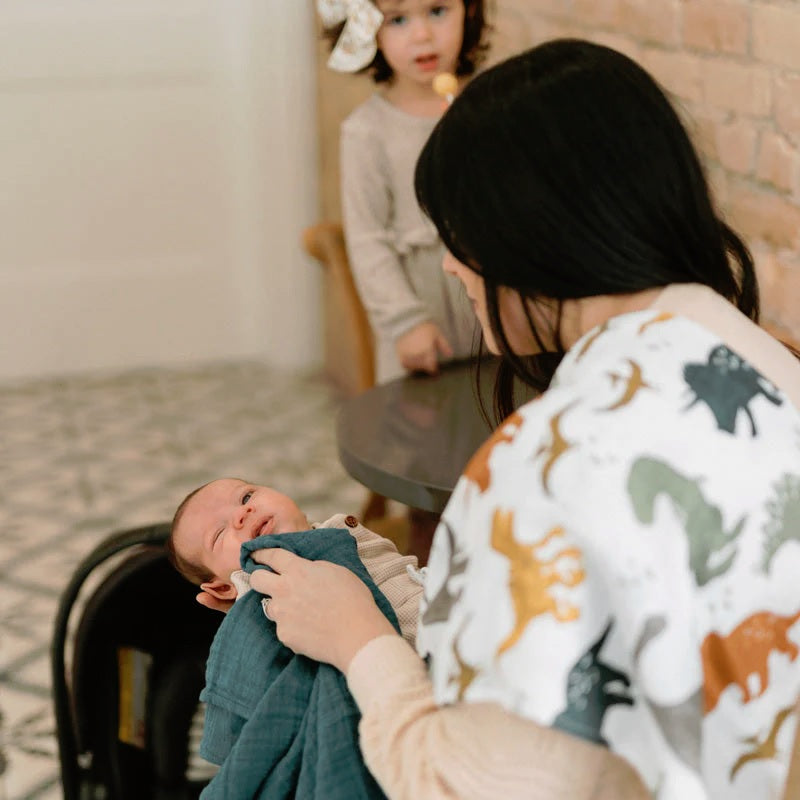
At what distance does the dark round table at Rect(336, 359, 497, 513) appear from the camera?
1.65 meters

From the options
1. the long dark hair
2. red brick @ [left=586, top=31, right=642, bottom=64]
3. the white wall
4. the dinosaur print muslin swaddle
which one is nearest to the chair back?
red brick @ [left=586, top=31, right=642, bottom=64]

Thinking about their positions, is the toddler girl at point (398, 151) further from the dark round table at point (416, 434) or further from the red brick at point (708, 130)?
the red brick at point (708, 130)

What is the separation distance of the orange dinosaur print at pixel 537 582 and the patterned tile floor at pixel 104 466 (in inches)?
66.8

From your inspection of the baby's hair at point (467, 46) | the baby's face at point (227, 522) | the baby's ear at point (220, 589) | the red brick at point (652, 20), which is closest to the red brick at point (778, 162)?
the red brick at point (652, 20)

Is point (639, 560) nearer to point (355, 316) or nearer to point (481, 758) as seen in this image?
point (481, 758)

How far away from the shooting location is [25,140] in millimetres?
4160

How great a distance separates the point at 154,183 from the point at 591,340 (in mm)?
3574

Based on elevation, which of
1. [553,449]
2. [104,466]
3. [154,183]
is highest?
[553,449]

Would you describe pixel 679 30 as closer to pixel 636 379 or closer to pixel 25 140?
pixel 636 379

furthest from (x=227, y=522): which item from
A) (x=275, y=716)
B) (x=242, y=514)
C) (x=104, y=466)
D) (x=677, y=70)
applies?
(x=104, y=466)

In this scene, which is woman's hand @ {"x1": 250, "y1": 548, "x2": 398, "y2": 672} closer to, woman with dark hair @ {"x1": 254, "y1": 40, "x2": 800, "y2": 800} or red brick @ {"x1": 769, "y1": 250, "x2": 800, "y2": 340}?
woman with dark hair @ {"x1": 254, "y1": 40, "x2": 800, "y2": 800}

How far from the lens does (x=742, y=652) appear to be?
895 mm

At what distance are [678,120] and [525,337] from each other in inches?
8.3

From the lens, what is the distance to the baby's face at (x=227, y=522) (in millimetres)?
1458
